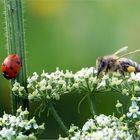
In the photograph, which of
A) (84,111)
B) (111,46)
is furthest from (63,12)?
(84,111)

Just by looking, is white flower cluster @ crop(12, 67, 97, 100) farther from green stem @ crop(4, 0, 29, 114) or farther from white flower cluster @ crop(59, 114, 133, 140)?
white flower cluster @ crop(59, 114, 133, 140)

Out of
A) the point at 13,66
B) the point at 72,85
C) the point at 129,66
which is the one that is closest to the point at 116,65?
the point at 129,66

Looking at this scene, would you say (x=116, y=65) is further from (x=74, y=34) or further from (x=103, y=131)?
(x=74, y=34)

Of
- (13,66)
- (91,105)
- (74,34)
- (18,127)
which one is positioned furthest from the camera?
(74,34)

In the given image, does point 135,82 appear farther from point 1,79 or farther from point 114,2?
point 114,2

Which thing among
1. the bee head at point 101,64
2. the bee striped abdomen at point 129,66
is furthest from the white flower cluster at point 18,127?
the bee striped abdomen at point 129,66

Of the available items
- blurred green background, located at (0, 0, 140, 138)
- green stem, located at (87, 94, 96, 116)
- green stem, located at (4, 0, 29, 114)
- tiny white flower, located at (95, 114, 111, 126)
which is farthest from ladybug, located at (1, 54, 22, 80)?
blurred green background, located at (0, 0, 140, 138)

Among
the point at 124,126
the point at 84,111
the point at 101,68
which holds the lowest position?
the point at 124,126
